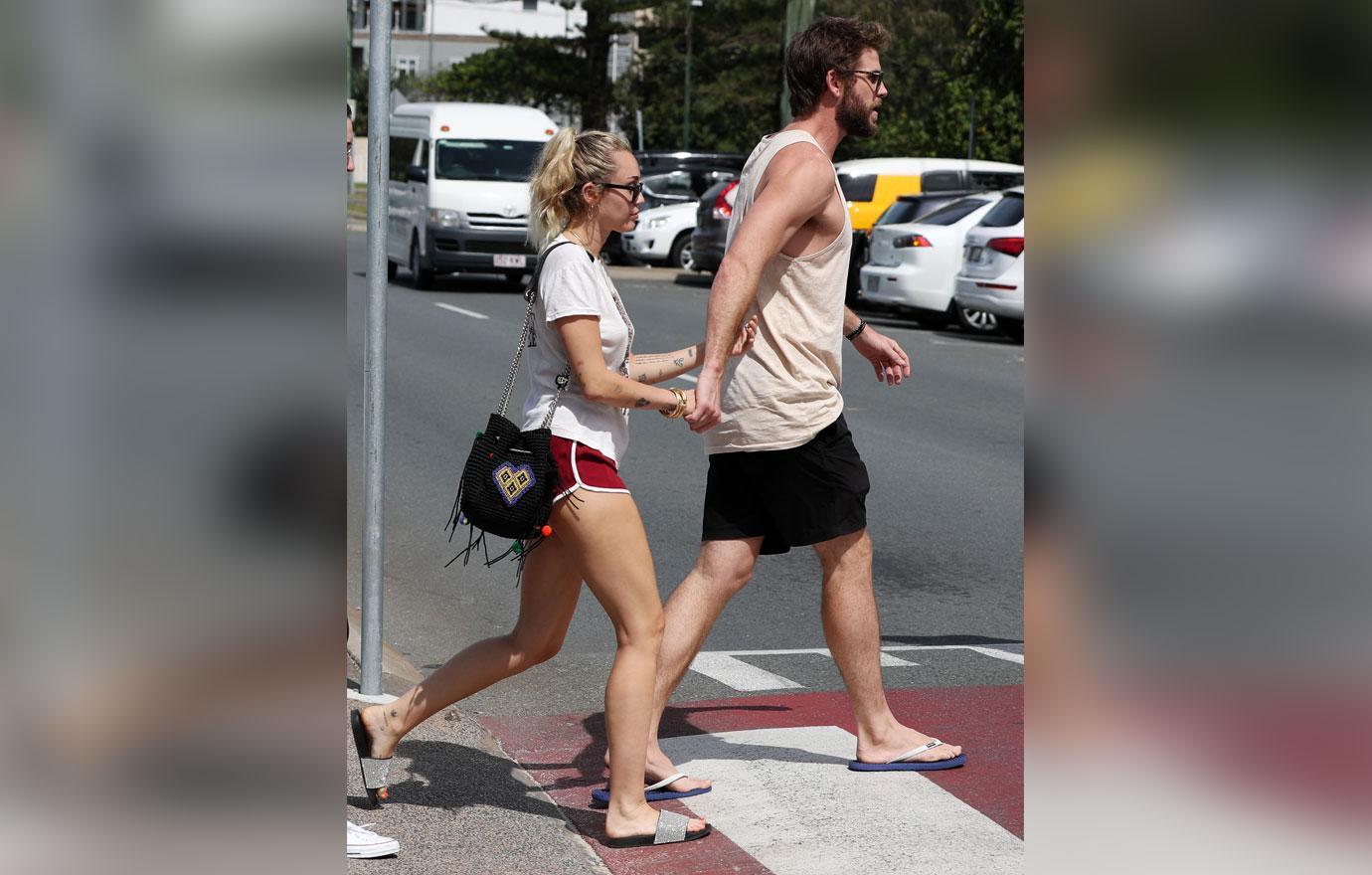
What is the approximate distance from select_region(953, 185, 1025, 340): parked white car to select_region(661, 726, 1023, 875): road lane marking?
512 inches

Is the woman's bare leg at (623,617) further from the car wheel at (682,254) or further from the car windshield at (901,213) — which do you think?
the car wheel at (682,254)

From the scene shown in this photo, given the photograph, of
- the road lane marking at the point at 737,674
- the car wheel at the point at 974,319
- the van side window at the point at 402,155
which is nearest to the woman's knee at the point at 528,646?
the road lane marking at the point at 737,674

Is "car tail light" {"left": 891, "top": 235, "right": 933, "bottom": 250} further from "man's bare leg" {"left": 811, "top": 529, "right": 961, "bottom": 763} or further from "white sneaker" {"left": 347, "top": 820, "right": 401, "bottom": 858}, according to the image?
"white sneaker" {"left": 347, "top": 820, "right": 401, "bottom": 858}

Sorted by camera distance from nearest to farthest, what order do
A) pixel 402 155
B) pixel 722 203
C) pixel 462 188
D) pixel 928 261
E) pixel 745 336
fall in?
pixel 745 336
pixel 928 261
pixel 462 188
pixel 722 203
pixel 402 155

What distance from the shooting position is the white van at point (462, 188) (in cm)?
2311

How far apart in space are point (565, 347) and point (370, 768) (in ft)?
3.81

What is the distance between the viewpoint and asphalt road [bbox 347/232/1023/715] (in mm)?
6273

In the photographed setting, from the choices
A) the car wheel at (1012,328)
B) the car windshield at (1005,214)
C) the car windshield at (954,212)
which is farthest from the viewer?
the car windshield at (954,212)

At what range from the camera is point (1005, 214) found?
18.1 meters

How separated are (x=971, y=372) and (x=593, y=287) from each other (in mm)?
12085

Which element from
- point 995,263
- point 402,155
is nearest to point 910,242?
point 995,263

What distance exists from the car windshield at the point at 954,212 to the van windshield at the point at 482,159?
6342 mm

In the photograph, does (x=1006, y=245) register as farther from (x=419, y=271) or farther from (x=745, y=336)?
(x=745, y=336)
